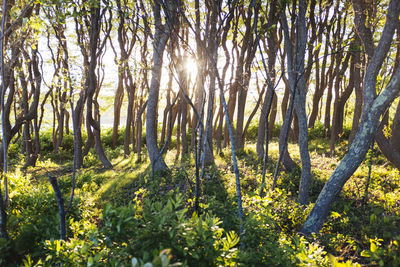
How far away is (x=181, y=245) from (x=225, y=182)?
3996 mm

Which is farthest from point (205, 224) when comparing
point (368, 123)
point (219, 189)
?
point (219, 189)

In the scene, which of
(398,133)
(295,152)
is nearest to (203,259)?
(398,133)

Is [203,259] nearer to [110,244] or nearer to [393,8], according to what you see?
[110,244]

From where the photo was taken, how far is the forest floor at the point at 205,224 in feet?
6.19

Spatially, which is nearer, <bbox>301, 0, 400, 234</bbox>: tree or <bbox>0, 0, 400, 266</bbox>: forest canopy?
<bbox>0, 0, 400, 266</bbox>: forest canopy

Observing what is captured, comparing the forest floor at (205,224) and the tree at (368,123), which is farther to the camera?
the tree at (368,123)

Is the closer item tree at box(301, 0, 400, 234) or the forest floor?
the forest floor

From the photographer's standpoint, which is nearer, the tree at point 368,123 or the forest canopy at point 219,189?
the forest canopy at point 219,189

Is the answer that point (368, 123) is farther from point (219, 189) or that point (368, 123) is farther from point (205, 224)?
point (219, 189)

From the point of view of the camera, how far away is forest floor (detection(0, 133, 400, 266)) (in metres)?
1.89

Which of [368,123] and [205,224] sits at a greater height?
[368,123]

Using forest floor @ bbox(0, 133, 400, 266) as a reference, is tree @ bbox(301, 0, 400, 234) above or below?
above

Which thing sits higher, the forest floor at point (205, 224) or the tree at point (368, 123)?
the tree at point (368, 123)

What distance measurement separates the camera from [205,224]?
77.6 inches
